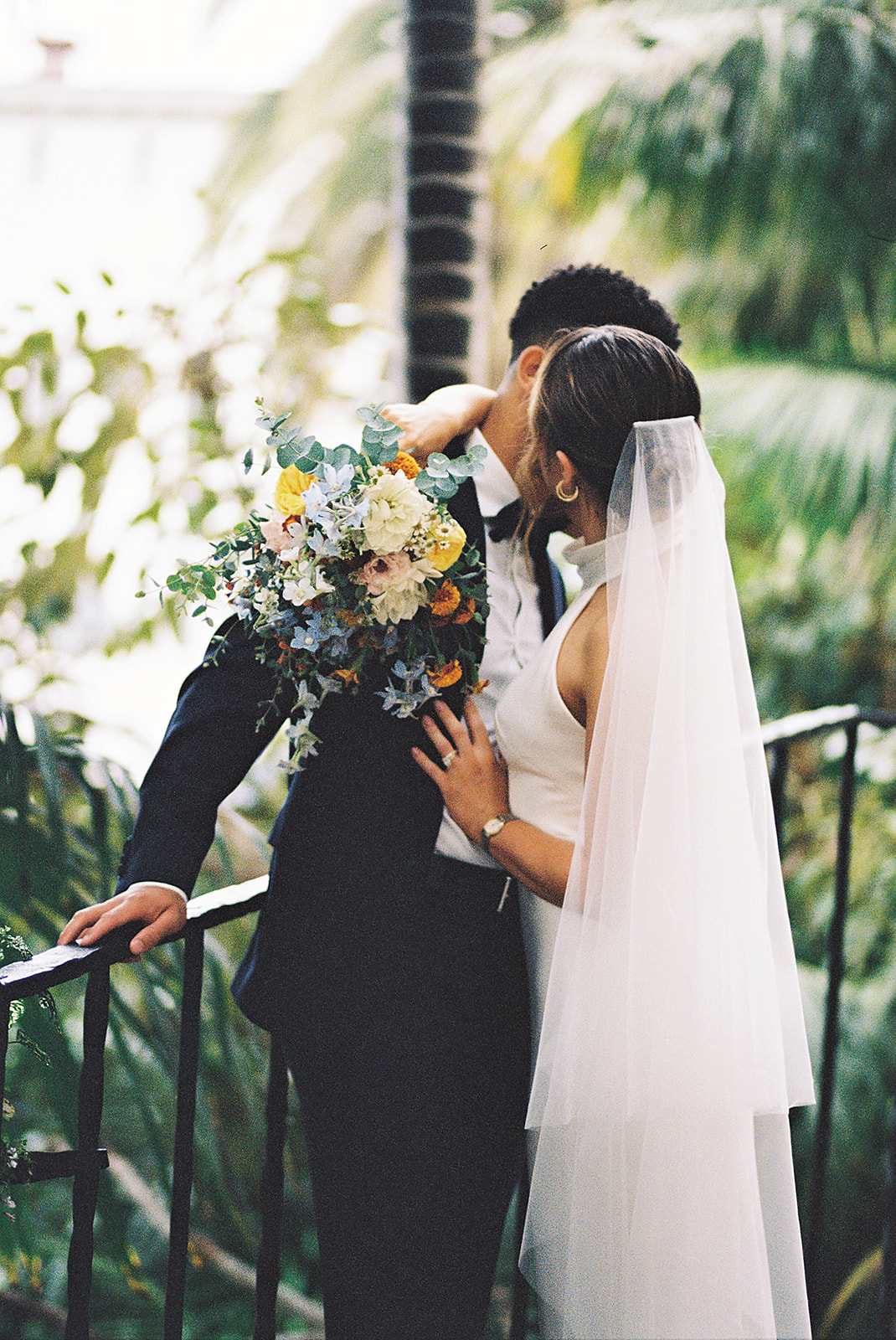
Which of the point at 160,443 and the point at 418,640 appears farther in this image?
the point at 160,443

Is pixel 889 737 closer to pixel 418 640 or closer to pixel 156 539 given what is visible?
pixel 156 539

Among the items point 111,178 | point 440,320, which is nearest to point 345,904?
point 440,320

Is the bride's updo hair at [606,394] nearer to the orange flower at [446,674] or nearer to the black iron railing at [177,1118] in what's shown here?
the orange flower at [446,674]

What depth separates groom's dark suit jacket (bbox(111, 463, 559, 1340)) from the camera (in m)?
1.62

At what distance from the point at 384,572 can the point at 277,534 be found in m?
0.16

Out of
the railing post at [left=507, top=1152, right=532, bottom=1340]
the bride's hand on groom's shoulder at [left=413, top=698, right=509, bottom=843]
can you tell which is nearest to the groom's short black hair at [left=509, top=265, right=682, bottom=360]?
the bride's hand on groom's shoulder at [left=413, top=698, right=509, bottom=843]

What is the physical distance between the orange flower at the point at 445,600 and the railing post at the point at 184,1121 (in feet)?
1.71

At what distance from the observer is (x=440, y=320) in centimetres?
290

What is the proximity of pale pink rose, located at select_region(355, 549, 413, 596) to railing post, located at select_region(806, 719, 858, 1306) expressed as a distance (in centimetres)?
144

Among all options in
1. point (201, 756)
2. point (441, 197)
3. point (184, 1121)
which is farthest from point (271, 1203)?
point (441, 197)

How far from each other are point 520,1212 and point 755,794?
2.78 ft

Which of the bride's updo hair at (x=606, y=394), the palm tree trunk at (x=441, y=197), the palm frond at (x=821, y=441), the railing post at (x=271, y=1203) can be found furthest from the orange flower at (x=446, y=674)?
the palm frond at (x=821, y=441)

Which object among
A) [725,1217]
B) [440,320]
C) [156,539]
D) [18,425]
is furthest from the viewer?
[156,539]

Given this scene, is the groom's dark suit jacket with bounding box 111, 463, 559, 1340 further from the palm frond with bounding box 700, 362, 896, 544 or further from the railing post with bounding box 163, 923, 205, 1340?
the palm frond with bounding box 700, 362, 896, 544
